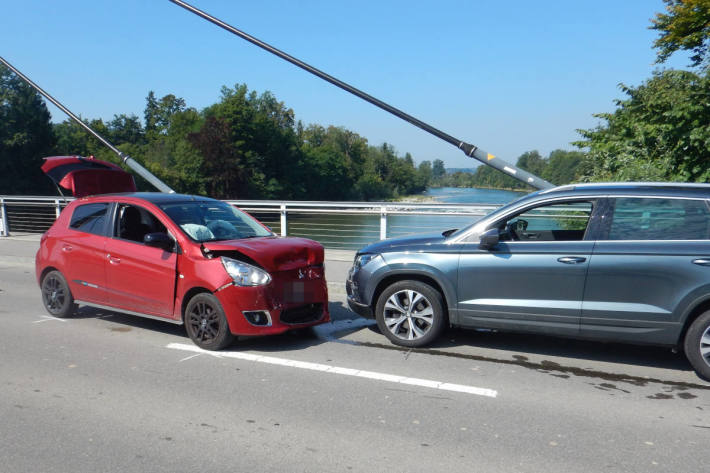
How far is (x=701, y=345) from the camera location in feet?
16.4

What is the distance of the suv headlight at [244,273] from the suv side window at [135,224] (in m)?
1.13

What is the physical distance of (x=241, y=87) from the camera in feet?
265

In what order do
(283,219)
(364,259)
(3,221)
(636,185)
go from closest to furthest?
(636,185) → (364,259) → (283,219) → (3,221)

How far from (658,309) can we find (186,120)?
281 feet

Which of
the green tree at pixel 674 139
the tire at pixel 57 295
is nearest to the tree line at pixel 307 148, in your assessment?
the green tree at pixel 674 139

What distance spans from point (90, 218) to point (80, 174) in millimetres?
3208

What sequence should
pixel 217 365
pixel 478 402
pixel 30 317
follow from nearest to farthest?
1. pixel 478 402
2. pixel 217 365
3. pixel 30 317

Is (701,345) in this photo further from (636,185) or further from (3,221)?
(3,221)

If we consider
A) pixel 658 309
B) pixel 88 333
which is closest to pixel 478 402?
pixel 658 309

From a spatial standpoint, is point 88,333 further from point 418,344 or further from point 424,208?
point 424,208

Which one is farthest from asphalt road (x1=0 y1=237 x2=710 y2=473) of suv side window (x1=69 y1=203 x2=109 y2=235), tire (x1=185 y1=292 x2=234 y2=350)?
suv side window (x1=69 y1=203 x2=109 y2=235)

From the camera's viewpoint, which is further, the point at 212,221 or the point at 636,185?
the point at 212,221

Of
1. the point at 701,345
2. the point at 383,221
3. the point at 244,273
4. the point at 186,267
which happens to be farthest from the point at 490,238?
the point at 383,221

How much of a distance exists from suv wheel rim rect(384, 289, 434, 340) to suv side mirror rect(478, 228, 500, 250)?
33.8 inches
